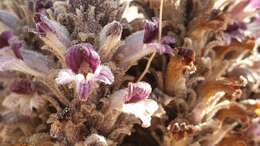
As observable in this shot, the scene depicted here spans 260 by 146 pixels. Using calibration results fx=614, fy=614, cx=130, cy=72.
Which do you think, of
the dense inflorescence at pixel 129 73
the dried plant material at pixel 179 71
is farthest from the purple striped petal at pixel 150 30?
the dried plant material at pixel 179 71

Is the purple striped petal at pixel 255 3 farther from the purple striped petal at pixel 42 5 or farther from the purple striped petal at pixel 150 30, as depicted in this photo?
the purple striped petal at pixel 42 5

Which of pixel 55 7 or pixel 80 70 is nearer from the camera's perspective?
pixel 80 70

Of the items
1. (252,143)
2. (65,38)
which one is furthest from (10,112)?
(252,143)

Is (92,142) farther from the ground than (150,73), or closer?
closer

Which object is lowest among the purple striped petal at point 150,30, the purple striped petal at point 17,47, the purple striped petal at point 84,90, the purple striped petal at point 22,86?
the purple striped petal at point 22,86

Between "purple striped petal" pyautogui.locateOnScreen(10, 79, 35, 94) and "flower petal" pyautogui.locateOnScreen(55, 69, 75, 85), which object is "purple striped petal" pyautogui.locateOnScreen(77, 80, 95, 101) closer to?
"flower petal" pyautogui.locateOnScreen(55, 69, 75, 85)

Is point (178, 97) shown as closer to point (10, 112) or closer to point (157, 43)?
point (157, 43)

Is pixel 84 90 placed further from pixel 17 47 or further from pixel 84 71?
pixel 17 47

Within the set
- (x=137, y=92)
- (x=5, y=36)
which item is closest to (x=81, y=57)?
(x=137, y=92)
